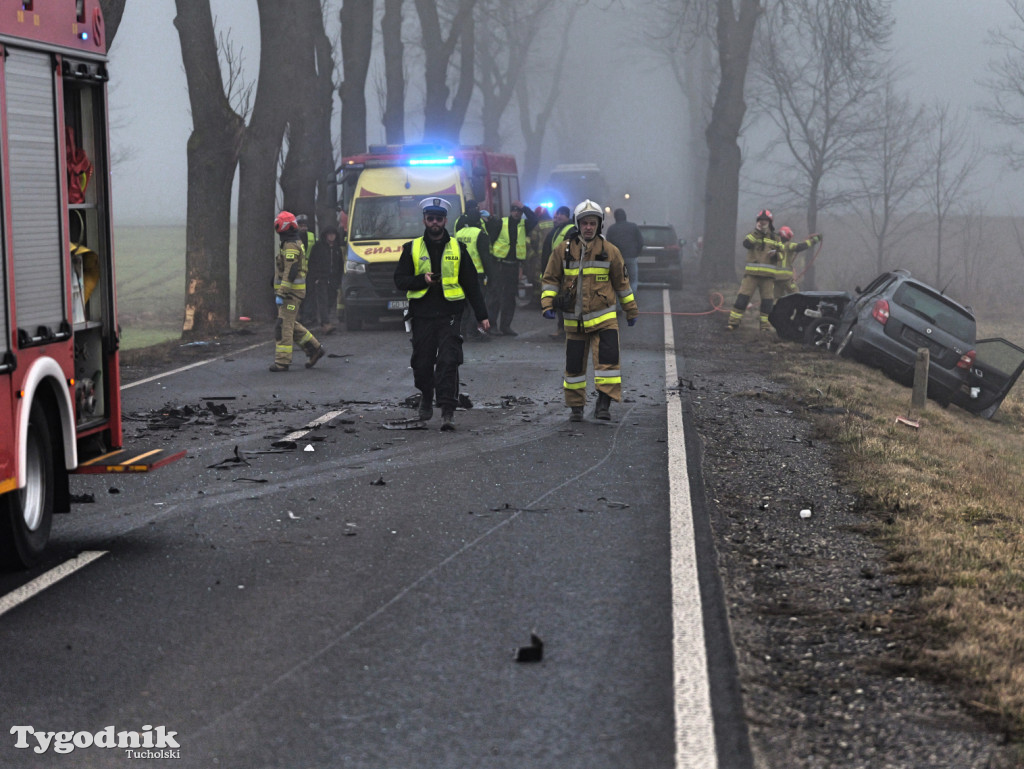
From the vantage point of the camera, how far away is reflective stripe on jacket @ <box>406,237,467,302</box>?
1159 centimetres

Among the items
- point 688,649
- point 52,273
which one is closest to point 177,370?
point 52,273

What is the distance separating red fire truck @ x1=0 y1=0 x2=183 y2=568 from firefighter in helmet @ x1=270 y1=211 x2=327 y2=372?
7941 mm

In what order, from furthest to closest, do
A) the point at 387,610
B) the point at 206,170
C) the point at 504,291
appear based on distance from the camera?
the point at 206,170 → the point at 504,291 → the point at 387,610

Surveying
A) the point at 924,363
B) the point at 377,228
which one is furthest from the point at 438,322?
the point at 377,228

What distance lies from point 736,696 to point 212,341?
16484 mm

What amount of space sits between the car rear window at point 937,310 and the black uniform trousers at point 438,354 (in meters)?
7.41

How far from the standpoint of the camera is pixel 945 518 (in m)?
7.77

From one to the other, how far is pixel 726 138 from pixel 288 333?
21.5 metres

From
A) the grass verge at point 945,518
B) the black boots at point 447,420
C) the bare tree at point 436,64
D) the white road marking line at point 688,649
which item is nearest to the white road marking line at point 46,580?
Result: the white road marking line at point 688,649

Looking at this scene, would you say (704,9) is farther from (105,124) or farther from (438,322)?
(105,124)

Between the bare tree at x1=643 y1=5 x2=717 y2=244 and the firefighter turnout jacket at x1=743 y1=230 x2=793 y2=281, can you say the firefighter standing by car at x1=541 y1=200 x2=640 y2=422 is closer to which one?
the firefighter turnout jacket at x1=743 y1=230 x2=793 y2=281

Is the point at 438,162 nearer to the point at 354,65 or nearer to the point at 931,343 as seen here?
the point at 354,65

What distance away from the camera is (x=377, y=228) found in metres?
22.3

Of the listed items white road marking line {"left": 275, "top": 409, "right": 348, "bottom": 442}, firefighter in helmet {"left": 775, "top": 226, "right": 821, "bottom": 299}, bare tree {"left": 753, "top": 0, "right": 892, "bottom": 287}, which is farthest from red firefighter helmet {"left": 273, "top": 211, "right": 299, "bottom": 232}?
bare tree {"left": 753, "top": 0, "right": 892, "bottom": 287}
